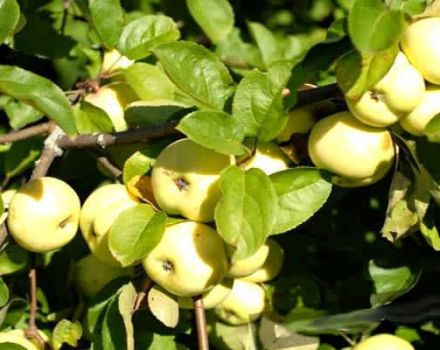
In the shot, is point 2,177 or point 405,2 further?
point 2,177

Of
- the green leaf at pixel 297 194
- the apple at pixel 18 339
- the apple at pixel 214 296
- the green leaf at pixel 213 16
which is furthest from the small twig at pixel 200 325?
the green leaf at pixel 213 16

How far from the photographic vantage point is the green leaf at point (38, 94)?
1188 millimetres

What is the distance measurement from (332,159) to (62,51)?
0.62m

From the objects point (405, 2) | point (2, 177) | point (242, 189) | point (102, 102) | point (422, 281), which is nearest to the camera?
point (242, 189)

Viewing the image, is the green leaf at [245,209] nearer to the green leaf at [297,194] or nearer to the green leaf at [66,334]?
the green leaf at [297,194]

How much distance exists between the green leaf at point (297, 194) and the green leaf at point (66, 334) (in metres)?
0.34

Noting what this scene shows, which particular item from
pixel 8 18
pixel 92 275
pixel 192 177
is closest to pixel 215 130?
pixel 192 177

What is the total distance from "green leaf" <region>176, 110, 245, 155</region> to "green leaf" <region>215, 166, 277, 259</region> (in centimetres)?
3

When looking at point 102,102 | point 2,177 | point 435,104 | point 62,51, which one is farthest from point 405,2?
point 2,177

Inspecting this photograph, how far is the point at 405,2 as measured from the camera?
4.15ft

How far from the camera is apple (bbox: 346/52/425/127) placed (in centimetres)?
114

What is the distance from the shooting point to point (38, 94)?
47.7 inches

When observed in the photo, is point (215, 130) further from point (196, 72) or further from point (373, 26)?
point (373, 26)

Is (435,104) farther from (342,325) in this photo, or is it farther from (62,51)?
(62,51)
